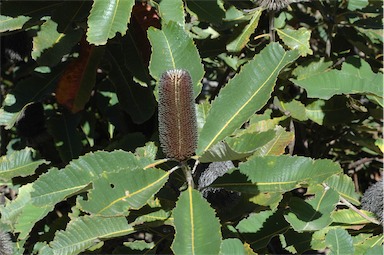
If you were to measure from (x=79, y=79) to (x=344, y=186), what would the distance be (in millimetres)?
1296

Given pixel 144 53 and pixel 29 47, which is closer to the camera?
pixel 144 53

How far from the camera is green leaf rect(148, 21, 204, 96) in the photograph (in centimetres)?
215

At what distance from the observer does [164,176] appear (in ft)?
6.47

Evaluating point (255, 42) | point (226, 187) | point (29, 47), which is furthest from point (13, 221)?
point (255, 42)

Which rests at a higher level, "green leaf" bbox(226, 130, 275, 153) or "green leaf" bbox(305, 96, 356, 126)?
"green leaf" bbox(226, 130, 275, 153)

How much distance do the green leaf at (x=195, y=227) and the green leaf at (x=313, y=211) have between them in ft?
1.51

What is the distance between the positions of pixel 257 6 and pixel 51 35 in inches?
36.0

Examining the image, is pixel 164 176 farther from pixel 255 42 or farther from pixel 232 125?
pixel 255 42

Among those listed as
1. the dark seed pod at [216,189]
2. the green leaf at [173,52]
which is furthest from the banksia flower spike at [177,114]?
the dark seed pod at [216,189]

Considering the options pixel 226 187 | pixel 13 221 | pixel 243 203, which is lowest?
pixel 13 221

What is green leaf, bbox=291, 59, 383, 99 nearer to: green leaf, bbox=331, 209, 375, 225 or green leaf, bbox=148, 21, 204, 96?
green leaf, bbox=331, 209, 375, 225

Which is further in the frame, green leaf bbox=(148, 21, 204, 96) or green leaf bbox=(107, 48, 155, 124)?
green leaf bbox=(107, 48, 155, 124)

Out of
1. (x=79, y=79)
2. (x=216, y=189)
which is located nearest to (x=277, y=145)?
(x=216, y=189)

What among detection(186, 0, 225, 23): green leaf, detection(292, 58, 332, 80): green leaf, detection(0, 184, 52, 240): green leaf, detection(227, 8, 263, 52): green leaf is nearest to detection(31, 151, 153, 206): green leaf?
detection(0, 184, 52, 240): green leaf
